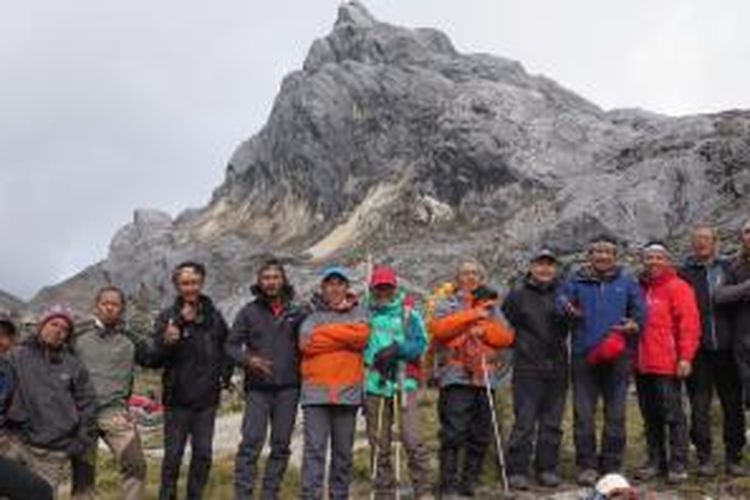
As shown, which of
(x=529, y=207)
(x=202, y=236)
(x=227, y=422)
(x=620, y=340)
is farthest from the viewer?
(x=202, y=236)

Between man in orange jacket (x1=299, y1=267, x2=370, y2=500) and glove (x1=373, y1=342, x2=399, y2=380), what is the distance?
27cm

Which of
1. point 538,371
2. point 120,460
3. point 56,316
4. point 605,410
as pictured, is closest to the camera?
point 56,316

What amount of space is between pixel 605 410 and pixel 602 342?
2.86 feet

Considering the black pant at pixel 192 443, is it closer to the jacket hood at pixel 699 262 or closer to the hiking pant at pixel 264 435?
the hiking pant at pixel 264 435

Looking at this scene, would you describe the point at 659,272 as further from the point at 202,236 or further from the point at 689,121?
the point at 202,236

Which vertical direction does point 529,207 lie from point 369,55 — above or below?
below

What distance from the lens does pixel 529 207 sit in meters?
39.4

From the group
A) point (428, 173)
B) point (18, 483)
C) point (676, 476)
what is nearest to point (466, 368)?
point (676, 476)

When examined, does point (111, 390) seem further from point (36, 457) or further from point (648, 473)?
point (648, 473)

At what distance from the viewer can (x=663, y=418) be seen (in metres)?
13.8

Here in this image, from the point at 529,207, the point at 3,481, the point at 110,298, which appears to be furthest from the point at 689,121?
the point at 3,481

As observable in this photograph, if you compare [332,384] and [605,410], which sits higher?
[332,384]

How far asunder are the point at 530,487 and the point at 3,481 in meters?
6.27

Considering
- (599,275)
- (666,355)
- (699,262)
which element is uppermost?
(699,262)
